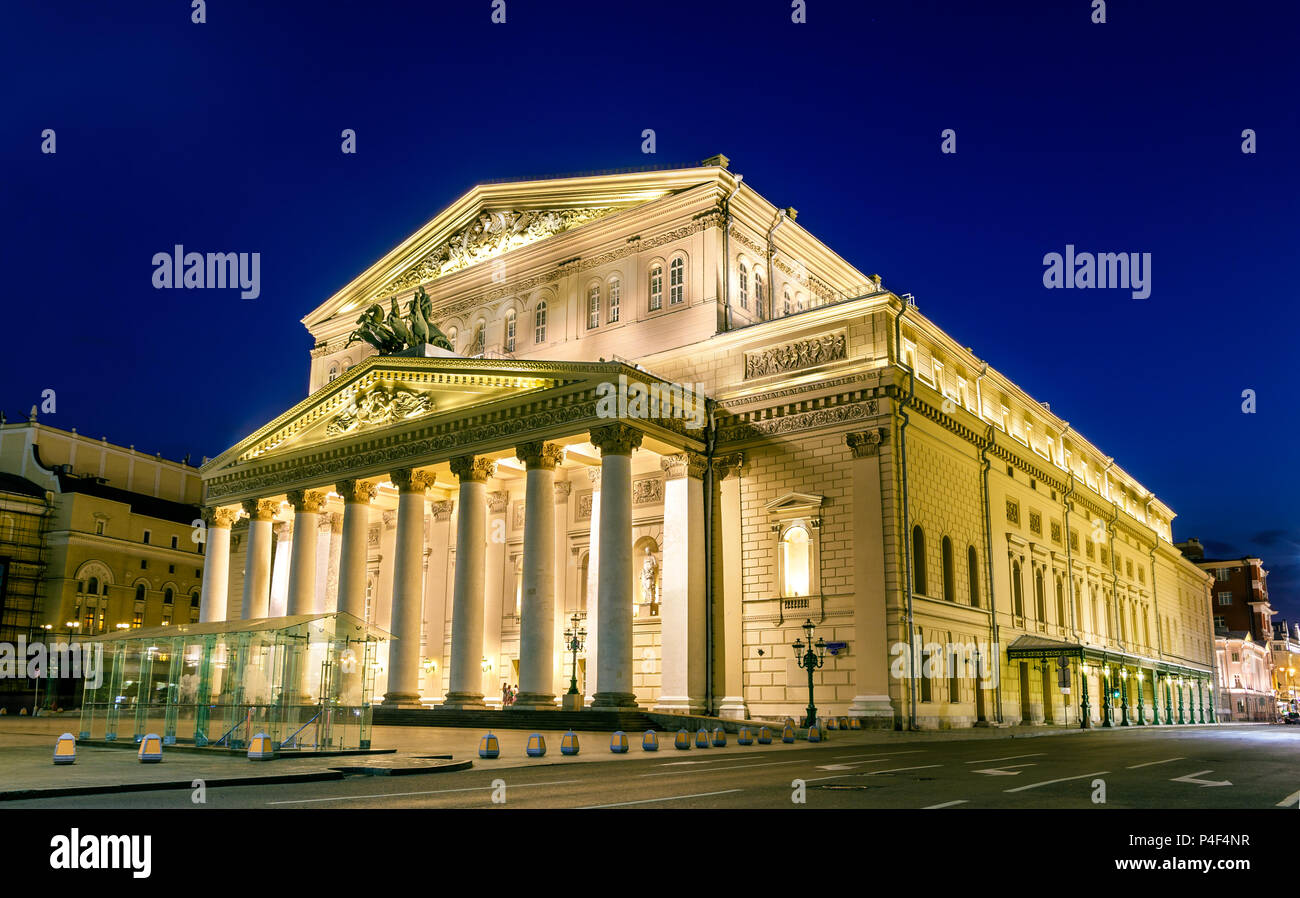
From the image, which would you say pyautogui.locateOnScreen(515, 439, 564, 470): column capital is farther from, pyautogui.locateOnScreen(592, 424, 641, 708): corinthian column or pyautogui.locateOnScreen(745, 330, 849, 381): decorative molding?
pyautogui.locateOnScreen(745, 330, 849, 381): decorative molding

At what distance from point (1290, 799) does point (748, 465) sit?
30294 mm

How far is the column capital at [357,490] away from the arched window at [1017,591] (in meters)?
30.8

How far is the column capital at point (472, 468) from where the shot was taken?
4347 centimetres

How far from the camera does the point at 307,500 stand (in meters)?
50.7

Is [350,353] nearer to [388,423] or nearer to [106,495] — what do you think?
[388,423]

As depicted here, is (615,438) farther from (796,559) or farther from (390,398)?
(390,398)

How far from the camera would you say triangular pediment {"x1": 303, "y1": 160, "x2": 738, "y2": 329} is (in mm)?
50781

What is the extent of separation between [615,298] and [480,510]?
1352cm

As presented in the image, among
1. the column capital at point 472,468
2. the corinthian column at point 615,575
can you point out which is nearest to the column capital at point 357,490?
the column capital at point 472,468

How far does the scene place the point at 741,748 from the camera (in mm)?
29844

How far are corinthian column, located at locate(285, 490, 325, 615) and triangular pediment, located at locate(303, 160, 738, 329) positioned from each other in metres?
14.8

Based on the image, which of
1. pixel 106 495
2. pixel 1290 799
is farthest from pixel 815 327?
pixel 106 495

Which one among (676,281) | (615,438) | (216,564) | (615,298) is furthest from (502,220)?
(216,564)

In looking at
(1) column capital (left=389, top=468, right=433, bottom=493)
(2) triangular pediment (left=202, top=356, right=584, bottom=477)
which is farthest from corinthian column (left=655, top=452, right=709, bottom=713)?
(1) column capital (left=389, top=468, right=433, bottom=493)
